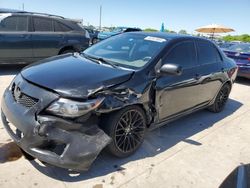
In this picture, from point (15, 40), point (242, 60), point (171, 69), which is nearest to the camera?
point (171, 69)

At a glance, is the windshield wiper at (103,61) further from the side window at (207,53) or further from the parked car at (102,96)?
the side window at (207,53)

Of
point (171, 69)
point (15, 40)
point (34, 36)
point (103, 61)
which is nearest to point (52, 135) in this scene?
point (103, 61)

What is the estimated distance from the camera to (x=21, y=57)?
7.20 metres

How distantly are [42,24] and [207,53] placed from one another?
16.3 feet

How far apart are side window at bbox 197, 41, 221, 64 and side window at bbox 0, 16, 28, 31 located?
4.95 meters

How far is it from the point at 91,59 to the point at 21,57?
4310 millimetres

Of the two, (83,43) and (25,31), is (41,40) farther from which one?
(83,43)

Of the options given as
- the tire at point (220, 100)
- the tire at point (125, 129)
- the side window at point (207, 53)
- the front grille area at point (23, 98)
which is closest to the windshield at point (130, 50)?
the tire at point (125, 129)

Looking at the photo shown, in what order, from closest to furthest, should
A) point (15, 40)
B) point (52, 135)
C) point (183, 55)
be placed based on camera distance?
point (52, 135) < point (183, 55) < point (15, 40)

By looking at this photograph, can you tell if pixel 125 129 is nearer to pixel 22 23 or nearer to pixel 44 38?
pixel 44 38

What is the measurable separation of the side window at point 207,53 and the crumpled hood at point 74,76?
1.92 meters

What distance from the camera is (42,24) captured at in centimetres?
750

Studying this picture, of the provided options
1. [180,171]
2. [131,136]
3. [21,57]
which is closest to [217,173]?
[180,171]

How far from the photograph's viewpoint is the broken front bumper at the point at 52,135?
257 centimetres
